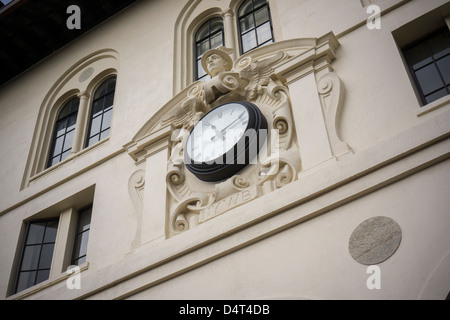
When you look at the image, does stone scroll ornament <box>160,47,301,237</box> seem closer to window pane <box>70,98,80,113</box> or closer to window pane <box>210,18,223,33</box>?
window pane <box>210,18,223,33</box>

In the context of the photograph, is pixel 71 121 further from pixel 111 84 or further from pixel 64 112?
pixel 111 84

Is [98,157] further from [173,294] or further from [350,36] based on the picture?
[350,36]

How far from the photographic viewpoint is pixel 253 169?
7832 mm

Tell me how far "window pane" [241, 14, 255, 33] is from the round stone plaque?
5246mm

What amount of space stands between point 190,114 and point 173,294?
9.53 feet

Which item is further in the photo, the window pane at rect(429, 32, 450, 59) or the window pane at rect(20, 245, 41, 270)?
the window pane at rect(20, 245, 41, 270)

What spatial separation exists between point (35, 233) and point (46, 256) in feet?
1.94

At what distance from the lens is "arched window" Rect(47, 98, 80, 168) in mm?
11562

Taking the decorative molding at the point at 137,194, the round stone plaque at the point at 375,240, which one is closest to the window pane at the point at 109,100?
the decorative molding at the point at 137,194

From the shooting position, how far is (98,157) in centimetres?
1008

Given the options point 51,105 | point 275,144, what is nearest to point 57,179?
point 51,105

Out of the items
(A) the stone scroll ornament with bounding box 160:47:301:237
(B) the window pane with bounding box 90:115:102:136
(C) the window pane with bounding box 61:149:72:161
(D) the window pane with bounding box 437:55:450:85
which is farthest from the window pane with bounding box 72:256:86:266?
(D) the window pane with bounding box 437:55:450:85

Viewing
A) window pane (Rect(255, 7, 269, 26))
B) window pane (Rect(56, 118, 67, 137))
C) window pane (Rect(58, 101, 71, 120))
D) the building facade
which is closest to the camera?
the building facade

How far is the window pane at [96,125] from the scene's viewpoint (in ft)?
36.9
